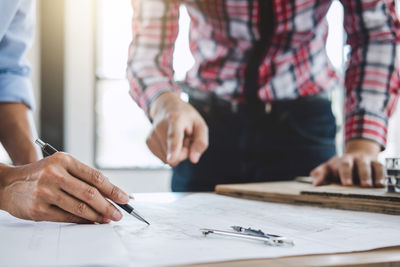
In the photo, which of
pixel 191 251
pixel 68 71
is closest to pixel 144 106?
pixel 191 251

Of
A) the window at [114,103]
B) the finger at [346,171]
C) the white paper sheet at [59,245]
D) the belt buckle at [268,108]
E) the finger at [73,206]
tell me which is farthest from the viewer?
the window at [114,103]

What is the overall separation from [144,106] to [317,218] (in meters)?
0.57

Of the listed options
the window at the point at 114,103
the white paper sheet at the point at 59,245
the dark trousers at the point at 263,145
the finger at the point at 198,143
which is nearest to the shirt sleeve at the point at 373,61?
the dark trousers at the point at 263,145

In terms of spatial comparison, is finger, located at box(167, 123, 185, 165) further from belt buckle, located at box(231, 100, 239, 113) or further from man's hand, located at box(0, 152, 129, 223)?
belt buckle, located at box(231, 100, 239, 113)

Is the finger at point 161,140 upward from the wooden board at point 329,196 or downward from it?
upward

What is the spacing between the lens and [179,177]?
1.24 m

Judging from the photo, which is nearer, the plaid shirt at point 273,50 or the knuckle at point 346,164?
the knuckle at point 346,164

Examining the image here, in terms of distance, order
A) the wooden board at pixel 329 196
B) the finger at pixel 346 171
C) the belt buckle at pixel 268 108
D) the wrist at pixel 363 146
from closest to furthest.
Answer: the wooden board at pixel 329 196 < the finger at pixel 346 171 < the wrist at pixel 363 146 < the belt buckle at pixel 268 108

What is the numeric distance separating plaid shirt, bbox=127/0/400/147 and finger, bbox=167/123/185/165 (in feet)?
0.92

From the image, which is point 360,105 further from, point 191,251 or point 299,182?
point 191,251

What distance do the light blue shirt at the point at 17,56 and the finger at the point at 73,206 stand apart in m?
0.55

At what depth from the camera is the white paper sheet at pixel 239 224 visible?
43cm

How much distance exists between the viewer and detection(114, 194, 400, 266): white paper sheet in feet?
1.42

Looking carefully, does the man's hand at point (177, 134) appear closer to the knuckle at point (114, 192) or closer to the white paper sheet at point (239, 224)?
the white paper sheet at point (239, 224)
